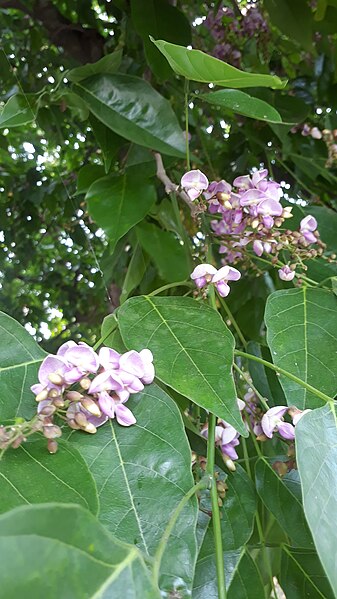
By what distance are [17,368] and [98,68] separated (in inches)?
15.8

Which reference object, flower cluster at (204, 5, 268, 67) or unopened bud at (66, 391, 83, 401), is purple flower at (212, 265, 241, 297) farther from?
flower cluster at (204, 5, 268, 67)

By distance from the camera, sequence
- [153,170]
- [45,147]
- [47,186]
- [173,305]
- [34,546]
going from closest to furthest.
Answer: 1. [34,546]
2. [173,305]
3. [153,170]
4. [45,147]
5. [47,186]

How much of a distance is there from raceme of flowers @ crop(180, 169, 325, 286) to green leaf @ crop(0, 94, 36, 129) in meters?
0.16

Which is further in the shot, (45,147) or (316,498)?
(45,147)

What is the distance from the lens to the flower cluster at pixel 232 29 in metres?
1.03

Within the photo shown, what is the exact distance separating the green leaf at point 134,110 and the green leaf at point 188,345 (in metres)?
0.21

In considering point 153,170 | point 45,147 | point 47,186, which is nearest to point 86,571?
point 153,170

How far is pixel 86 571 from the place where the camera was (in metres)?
0.20

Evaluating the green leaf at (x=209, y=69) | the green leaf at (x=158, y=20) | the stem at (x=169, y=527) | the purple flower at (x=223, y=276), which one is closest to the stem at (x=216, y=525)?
the stem at (x=169, y=527)

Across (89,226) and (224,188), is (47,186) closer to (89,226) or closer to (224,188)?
(89,226)

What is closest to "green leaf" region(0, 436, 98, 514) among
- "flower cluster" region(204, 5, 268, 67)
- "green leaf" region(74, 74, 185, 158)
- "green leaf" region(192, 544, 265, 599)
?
"green leaf" region(192, 544, 265, 599)

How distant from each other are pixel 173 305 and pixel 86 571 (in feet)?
0.78

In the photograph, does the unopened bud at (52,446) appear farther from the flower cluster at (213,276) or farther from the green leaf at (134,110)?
the green leaf at (134,110)

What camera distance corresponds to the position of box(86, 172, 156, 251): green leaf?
57cm
